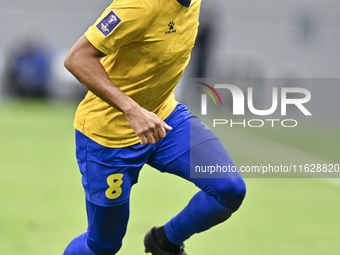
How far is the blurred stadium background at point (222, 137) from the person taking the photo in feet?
13.8

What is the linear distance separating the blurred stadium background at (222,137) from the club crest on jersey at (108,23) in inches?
80.6

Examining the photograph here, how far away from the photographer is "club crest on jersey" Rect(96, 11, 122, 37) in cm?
241

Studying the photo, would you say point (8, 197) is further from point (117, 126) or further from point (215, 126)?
point (215, 126)

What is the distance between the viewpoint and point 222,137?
33.8 feet

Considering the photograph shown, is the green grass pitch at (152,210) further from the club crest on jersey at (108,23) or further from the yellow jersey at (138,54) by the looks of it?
the club crest on jersey at (108,23)

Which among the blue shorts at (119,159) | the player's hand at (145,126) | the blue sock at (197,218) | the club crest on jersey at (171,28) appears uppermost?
the club crest on jersey at (171,28)

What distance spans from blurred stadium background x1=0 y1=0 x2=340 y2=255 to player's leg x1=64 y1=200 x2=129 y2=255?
82 centimetres

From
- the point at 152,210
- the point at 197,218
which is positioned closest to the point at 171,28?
the point at 197,218

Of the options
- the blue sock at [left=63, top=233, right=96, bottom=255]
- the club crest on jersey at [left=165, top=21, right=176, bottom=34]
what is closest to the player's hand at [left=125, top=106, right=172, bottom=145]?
the club crest on jersey at [left=165, top=21, right=176, bottom=34]

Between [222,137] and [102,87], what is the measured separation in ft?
26.2

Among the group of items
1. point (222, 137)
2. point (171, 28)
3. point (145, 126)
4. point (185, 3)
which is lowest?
point (222, 137)

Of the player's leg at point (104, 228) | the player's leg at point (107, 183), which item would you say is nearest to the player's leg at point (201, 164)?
the player's leg at point (107, 183)

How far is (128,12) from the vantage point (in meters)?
2.40

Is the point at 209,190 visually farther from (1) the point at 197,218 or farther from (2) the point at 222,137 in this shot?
(2) the point at 222,137
